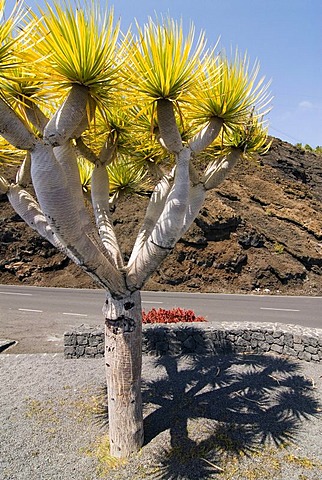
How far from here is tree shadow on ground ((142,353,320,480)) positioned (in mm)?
4418

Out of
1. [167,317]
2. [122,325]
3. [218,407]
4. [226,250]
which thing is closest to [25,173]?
[122,325]

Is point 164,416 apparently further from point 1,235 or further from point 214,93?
point 1,235

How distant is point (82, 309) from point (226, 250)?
1045cm

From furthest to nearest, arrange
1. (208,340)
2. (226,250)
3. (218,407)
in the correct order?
(226,250) → (208,340) → (218,407)

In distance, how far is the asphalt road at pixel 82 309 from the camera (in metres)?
10.3

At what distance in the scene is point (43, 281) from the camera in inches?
874

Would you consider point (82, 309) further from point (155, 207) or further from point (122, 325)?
point (122, 325)

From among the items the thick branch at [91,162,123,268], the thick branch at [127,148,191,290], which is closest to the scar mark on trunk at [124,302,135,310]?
the thick branch at [127,148,191,290]

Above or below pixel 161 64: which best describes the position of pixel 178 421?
below

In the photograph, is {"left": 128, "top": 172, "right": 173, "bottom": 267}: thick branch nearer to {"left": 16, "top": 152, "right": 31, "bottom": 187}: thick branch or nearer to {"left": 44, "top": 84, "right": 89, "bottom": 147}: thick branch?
{"left": 16, "top": 152, "right": 31, "bottom": 187}: thick branch

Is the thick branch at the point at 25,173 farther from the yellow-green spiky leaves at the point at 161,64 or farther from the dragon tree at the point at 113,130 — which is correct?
the yellow-green spiky leaves at the point at 161,64

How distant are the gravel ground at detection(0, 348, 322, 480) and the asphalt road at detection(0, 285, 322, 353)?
2711 mm

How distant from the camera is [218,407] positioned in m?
5.59

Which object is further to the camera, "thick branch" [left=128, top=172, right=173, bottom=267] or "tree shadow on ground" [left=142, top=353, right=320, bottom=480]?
"thick branch" [left=128, top=172, right=173, bottom=267]
